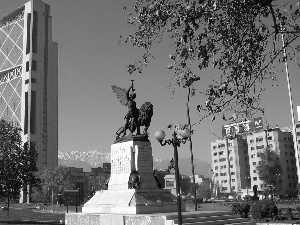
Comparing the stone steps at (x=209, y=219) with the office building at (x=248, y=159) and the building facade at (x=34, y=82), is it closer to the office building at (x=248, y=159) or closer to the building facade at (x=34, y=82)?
the office building at (x=248, y=159)

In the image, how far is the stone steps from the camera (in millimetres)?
21525

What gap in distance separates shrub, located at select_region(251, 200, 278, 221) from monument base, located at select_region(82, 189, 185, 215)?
10350mm

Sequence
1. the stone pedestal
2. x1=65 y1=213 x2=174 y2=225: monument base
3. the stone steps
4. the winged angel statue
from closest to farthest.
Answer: x1=65 y1=213 x2=174 y2=225: monument base, the stone steps, the stone pedestal, the winged angel statue

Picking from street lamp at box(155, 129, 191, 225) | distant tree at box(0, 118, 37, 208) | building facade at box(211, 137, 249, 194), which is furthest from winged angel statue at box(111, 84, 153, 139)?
building facade at box(211, 137, 249, 194)

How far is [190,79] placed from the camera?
10609mm

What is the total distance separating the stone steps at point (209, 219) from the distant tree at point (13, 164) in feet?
96.6

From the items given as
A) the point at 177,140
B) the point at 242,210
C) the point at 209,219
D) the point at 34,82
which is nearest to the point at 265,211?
the point at 242,210

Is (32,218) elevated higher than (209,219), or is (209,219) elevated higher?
(209,219)

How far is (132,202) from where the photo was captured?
81.3 feet

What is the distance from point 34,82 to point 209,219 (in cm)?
15445

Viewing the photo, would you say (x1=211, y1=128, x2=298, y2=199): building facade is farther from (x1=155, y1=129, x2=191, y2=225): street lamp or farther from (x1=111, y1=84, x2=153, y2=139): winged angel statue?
(x1=155, y1=129, x2=191, y2=225): street lamp

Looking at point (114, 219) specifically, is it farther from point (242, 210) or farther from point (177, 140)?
point (242, 210)

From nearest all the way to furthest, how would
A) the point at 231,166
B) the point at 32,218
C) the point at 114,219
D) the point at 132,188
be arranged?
the point at 114,219 < the point at 132,188 < the point at 32,218 < the point at 231,166

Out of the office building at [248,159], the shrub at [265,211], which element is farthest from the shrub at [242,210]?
the office building at [248,159]
